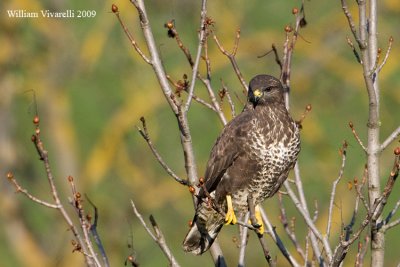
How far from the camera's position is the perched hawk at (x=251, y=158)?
7.14 m

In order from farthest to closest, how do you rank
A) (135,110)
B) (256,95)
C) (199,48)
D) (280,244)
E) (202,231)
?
(135,110) < (202,231) < (256,95) < (280,244) < (199,48)

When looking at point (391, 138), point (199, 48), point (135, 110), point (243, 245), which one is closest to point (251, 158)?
point (243, 245)

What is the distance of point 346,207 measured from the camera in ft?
59.6

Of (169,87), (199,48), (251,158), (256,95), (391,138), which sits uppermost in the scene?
(256,95)

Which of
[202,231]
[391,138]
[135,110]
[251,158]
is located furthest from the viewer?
[135,110]

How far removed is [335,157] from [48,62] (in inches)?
261

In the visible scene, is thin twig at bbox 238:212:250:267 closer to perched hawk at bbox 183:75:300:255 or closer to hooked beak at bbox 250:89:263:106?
perched hawk at bbox 183:75:300:255

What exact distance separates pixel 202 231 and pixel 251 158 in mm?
779

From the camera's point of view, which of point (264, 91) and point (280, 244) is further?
point (264, 91)

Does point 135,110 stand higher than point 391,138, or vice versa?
point 135,110

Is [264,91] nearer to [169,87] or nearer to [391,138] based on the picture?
[169,87]

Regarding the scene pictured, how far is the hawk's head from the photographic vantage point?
24.3 ft

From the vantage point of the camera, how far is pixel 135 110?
63.9 ft

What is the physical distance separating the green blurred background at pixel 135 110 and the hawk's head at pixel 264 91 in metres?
10.1
